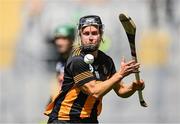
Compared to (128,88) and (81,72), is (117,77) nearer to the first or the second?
(81,72)

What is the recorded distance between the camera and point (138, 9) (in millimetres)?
10727

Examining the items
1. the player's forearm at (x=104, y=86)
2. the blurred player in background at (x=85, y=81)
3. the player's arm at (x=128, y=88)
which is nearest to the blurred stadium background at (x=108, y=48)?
the player's arm at (x=128, y=88)

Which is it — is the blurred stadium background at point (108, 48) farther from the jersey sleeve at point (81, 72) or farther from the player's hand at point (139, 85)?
the jersey sleeve at point (81, 72)

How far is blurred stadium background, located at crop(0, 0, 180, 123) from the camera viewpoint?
1070 cm

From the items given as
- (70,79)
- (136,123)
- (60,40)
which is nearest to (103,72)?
(70,79)

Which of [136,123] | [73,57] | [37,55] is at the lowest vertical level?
[136,123]

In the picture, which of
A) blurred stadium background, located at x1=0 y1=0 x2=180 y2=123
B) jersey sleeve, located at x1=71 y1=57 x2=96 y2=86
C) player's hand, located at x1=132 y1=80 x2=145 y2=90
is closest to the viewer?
jersey sleeve, located at x1=71 y1=57 x2=96 y2=86

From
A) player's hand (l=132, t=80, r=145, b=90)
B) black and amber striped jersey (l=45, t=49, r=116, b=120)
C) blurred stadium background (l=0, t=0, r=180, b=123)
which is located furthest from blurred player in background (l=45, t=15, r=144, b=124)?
blurred stadium background (l=0, t=0, r=180, b=123)

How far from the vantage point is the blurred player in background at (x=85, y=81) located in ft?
20.2

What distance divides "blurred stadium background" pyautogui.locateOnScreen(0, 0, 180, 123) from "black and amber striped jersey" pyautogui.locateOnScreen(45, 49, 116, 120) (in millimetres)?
4375

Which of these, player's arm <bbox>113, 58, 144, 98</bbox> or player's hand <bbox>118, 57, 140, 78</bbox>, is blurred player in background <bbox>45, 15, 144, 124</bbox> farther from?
player's arm <bbox>113, 58, 144, 98</bbox>

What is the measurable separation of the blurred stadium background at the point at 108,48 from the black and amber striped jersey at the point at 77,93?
438 cm

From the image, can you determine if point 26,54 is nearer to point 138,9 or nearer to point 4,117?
point 4,117

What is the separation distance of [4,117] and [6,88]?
0.36 metres
